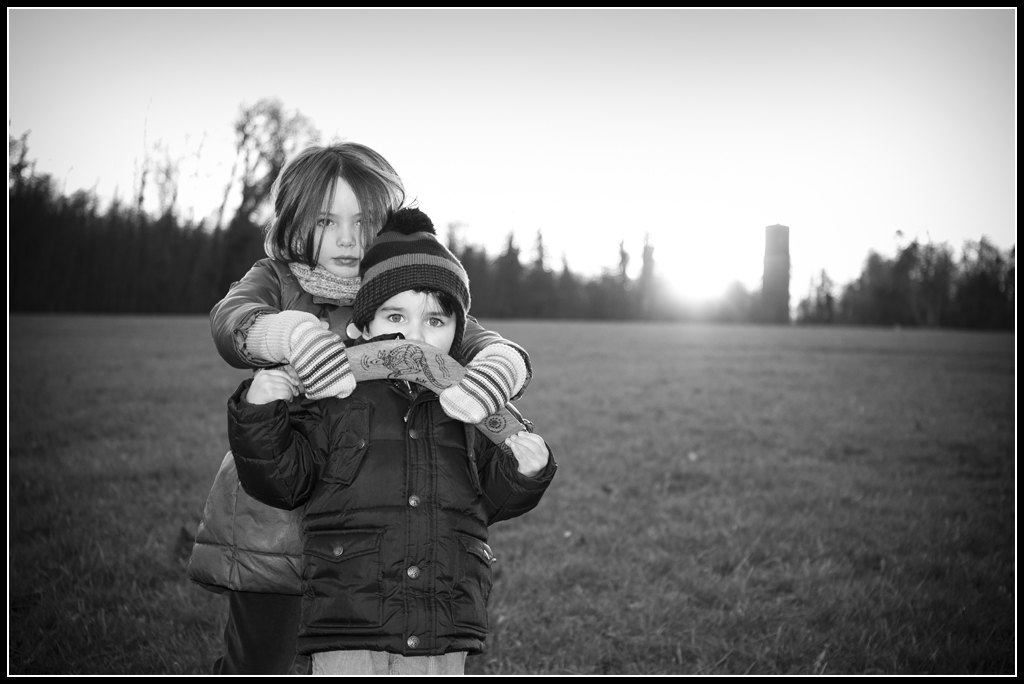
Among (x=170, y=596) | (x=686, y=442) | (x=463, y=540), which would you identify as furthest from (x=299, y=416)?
(x=686, y=442)

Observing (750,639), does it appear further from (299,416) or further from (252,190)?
(252,190)

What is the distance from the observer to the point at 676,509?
509cm

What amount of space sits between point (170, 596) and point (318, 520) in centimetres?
190

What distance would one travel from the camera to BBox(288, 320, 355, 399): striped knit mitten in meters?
1.85

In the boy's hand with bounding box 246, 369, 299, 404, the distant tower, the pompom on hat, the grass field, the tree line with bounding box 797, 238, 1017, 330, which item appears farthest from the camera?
the tree line with bounding box 797, 238, 1017, 330

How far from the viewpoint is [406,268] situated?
6.66 ft

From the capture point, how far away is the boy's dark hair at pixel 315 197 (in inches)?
89.6

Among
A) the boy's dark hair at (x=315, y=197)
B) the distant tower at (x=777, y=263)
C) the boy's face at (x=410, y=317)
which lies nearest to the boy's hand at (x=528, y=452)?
the boy's face at (x=410, y=317)

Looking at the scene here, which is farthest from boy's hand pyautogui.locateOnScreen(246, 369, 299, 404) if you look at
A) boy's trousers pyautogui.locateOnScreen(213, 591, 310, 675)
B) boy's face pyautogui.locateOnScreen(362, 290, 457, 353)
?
boy's trousers pyautogui.locateOnScreen(213, 591, 310, 675)

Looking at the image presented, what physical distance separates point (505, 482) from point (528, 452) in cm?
12

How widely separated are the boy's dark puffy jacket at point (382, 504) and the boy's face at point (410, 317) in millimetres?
160

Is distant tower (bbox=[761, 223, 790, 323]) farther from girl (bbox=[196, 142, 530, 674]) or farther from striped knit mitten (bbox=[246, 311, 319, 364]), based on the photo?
striped knit mitten (bbox=[246, 311, 319, 364])

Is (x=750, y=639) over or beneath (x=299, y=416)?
beneath

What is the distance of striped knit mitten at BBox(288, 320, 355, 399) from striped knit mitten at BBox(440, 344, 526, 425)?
0.86 feet
